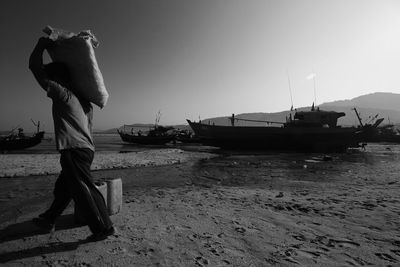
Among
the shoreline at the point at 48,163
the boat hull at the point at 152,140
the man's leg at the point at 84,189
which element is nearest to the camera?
the man's leg at the point at 84,189

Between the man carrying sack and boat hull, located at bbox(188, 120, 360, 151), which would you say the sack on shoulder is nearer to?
the man carrying sack

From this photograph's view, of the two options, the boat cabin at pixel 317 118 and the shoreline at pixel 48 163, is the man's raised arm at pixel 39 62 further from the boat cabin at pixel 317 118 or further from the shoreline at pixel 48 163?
the boat cabin at pixel 317 118

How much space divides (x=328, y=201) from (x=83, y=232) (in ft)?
15.1

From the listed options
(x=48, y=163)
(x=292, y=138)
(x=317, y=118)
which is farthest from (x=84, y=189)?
(x=317, y=118)

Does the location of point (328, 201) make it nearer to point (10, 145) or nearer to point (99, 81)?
point (99, 81)

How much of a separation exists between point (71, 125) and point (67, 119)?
0.24 ft

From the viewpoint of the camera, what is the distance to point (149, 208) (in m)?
4.04

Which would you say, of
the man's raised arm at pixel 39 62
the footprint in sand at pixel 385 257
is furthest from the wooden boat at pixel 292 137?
the man's raised arm at pixel 39 62

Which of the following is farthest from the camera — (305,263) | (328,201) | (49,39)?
(328,201)

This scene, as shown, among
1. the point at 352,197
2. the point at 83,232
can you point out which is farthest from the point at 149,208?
the point at 352,197

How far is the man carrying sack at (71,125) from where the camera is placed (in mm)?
2336

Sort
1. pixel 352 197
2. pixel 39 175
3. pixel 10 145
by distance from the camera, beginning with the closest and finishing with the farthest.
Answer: pixel 352 197, pixel 39 175, pixel 10 145

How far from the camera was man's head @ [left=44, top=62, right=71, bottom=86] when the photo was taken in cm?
245

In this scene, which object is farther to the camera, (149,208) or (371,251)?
(149,208)
